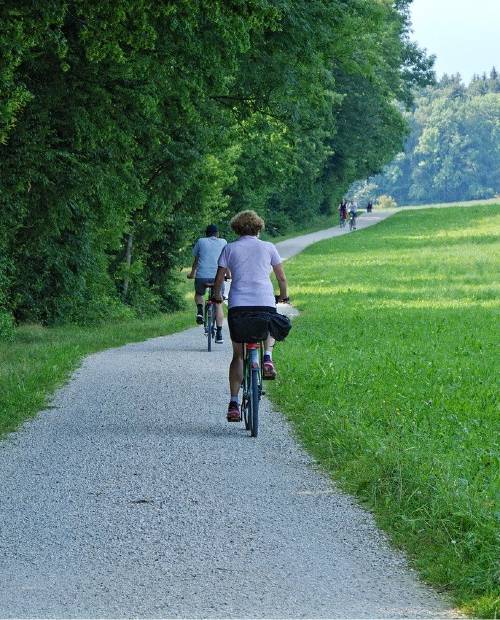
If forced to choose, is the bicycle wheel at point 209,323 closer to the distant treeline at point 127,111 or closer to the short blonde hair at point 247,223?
the distant treeline at point 127,111

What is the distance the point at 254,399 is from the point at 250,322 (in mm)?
682

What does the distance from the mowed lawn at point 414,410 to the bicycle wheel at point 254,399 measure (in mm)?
439

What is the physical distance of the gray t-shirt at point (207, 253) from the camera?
1830 cm

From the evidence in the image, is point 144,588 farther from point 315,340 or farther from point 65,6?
point 315,340

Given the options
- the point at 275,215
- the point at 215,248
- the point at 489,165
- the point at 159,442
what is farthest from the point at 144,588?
the point at 489,165

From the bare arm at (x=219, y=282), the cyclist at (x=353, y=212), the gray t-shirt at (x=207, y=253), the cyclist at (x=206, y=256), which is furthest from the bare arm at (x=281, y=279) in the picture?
the cyclist at (x=353, y=212)

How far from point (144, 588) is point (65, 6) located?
847cm

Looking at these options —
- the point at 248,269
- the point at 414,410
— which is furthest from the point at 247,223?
the point at 414,410

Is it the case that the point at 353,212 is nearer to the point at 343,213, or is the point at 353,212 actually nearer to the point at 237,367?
the point at 343,213

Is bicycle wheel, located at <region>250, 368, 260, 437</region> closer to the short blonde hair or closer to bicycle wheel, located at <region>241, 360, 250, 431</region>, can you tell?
bicycle wheel, located at <region>241, 360, 250, 431</region>

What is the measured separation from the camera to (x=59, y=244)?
969 inches

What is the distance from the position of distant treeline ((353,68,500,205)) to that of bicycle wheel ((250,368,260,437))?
167 metres

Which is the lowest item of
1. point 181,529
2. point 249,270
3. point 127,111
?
point 181,529

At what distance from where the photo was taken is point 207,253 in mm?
18391
